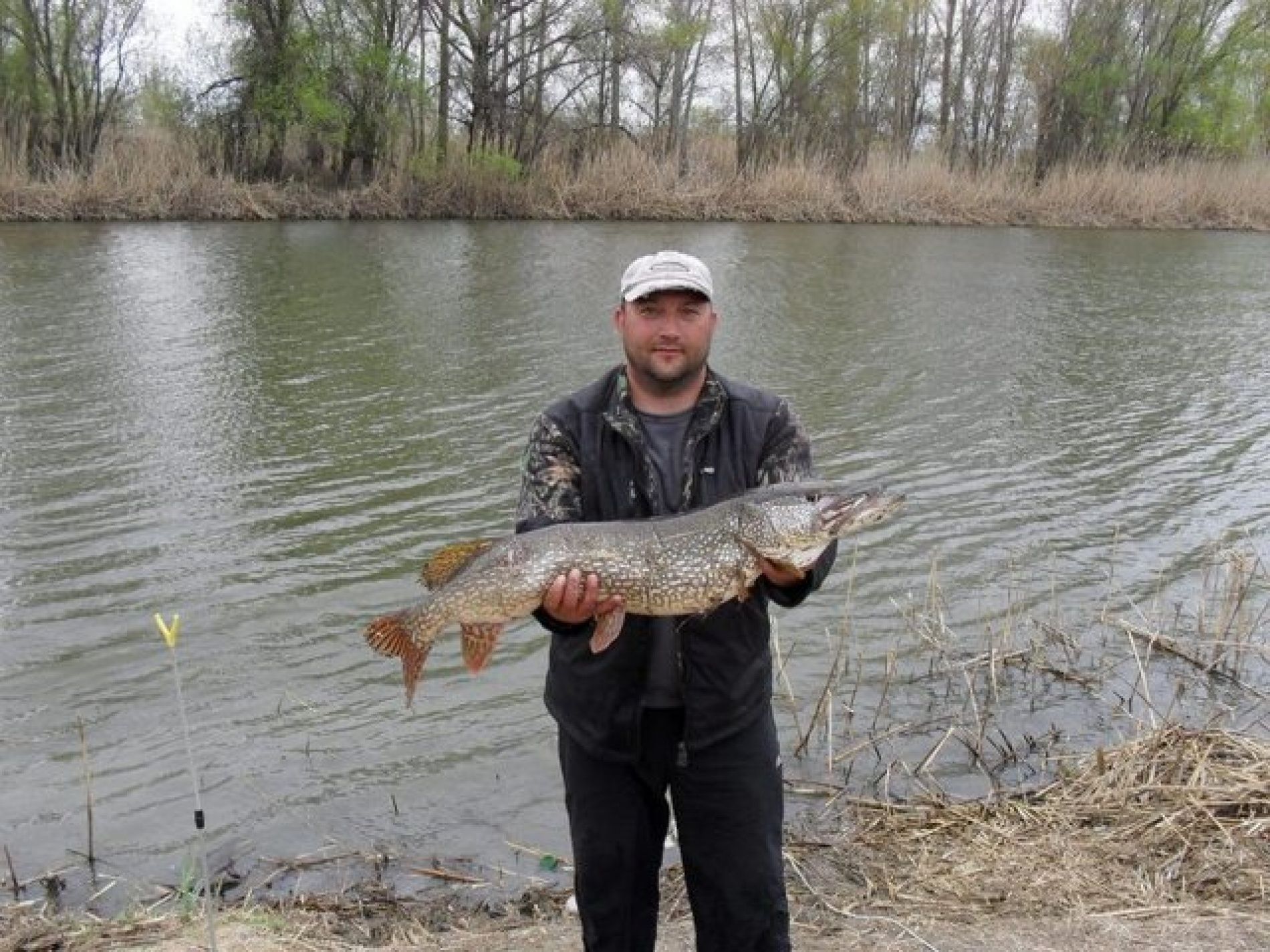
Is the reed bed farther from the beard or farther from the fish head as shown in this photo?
the beard

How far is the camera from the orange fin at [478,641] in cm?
303

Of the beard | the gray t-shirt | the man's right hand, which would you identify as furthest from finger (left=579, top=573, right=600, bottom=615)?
the beard

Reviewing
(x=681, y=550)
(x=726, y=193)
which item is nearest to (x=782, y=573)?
(x=681, y=550)

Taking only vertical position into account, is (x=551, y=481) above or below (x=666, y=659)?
above

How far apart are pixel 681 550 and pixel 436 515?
5.84m

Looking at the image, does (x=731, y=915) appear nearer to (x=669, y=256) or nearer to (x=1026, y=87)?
(x=669, y=256)

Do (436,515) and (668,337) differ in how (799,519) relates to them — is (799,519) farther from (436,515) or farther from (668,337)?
(436,515)

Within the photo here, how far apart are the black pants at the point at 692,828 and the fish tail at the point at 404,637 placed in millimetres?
492

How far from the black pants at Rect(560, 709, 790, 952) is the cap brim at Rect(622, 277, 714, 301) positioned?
1088mm

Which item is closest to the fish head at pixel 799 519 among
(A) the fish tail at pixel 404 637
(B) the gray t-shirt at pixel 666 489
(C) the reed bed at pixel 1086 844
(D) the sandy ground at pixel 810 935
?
(B) the gray t-shirt at pixel 666 489

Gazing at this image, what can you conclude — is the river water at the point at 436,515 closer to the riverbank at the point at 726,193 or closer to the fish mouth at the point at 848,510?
the fish mouth at the point at 848,510

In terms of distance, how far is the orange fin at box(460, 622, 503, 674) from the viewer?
3.03 meters

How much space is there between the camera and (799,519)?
9.20 feet

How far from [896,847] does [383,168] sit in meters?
28.8
